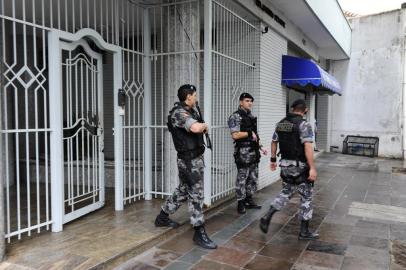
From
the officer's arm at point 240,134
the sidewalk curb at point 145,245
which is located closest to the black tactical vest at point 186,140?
the sidewalk curb at point 145,245

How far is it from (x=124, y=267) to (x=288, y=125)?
2447mm

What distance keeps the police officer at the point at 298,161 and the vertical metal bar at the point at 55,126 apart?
246cm

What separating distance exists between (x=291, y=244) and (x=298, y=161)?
38.6 inches

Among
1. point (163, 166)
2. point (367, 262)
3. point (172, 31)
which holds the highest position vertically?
point (172, 31)

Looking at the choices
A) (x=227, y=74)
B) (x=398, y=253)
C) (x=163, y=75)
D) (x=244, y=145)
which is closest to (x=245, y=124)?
(x=244, y=145)

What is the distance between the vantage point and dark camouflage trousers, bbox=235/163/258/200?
18.1 feet

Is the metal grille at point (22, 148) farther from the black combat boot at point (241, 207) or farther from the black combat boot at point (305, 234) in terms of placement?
the black combat boot at point (305, 234)

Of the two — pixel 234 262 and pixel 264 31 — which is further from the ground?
pixel 264 31

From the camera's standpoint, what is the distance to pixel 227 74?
6.30m

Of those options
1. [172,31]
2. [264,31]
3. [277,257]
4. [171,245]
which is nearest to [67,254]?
[171,245]

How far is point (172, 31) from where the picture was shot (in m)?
5.56

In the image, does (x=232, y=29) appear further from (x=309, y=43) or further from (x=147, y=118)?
(x=309, y=43)

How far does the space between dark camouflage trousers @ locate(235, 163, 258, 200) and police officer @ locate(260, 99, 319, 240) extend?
958 millimetres

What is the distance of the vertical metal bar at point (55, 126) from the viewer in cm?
404
